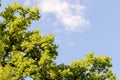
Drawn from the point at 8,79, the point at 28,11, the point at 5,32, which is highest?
the point at 28,11

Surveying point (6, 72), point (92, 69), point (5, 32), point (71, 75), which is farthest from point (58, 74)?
point (6, 72)

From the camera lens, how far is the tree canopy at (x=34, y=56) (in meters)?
32.7

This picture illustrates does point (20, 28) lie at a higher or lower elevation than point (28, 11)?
lower

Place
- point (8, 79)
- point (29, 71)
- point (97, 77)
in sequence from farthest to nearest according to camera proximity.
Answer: point (97, 77) < point (29, 71) < point (8, 79)

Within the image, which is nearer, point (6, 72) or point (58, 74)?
point (6, 72)

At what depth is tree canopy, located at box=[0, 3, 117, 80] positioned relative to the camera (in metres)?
32.7

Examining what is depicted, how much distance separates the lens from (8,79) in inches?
645

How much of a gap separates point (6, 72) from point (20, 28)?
62.5ft

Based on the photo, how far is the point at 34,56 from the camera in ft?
115

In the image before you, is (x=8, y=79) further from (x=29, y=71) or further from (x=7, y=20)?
(x=7, y=20)

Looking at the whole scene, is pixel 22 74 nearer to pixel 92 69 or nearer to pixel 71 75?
pixel 71 75

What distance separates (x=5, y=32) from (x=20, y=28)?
1351mm

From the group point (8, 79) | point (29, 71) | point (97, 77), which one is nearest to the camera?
point (8, 79)

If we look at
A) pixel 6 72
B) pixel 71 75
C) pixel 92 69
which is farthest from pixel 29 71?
pixel 6 72
